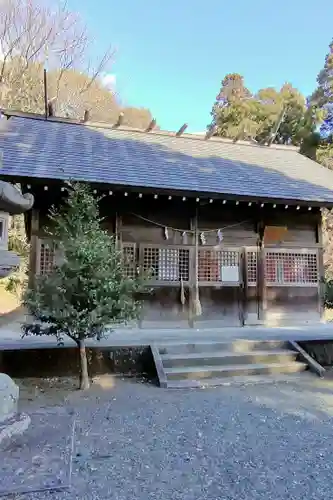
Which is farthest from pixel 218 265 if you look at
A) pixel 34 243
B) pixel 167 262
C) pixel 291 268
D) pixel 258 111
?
pixel 258 111

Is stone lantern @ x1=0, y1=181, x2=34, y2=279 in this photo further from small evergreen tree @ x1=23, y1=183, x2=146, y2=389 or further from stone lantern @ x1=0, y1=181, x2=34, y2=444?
small evergreen tree @ x1=23, y1=183, x2=146, y2=389

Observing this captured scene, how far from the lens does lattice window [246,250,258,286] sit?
810 centimetres

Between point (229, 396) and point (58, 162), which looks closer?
point (229, 396)

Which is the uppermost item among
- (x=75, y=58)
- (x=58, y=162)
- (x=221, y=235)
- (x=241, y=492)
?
(x=75, y=58)

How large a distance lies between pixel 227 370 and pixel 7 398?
10.1ft

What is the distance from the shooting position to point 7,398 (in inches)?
136

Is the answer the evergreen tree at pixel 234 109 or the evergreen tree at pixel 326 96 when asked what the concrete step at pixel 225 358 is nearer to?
the evergreen tree at pixel 234 109

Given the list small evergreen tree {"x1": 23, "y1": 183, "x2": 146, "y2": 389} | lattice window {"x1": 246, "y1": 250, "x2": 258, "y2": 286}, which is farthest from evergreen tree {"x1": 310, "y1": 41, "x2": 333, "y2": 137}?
small evergreen tree {"x1": 23, "y1": 183, "x2": 146, "y2": 389}

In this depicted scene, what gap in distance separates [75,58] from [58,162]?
42.2 feet

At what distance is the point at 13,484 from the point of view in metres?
2.46

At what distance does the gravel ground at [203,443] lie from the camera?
2545 millimetres

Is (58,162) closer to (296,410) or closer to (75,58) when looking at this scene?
(296,410)

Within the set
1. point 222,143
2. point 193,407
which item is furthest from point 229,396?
point 222,143

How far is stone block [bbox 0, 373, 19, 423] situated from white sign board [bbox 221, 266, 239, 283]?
5.13 metres
